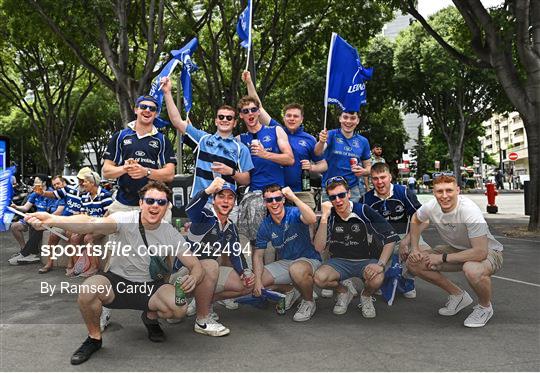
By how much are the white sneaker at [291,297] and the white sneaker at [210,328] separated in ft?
2.78

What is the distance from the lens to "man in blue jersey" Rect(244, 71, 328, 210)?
5.37 m

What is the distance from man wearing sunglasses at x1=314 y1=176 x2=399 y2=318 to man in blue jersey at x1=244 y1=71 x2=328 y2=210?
59 cm

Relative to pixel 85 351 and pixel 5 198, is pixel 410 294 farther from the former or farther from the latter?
pixel 5 198

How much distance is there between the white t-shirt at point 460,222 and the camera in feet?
14.5

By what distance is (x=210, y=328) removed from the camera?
4.36 m

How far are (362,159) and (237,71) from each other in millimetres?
11280

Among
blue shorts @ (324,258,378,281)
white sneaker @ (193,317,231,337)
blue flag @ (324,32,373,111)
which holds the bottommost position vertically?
white sneaker @ (193,317,231,337)

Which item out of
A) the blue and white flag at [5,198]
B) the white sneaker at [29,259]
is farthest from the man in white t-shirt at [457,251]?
the white sneaker at [29,259]

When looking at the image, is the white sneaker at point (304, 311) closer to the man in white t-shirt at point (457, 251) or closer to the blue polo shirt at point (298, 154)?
the man in white t-shirt at point (457, 251)

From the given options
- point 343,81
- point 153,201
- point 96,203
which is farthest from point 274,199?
point 96,203

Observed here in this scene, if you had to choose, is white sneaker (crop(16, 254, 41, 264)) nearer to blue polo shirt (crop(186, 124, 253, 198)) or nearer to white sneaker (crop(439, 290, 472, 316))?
blue polo shirt (crop(186, 124, 253, 198))

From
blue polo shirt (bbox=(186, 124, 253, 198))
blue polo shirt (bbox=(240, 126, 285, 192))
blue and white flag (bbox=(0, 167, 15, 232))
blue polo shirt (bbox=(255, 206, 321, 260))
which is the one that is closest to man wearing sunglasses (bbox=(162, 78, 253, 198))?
blue polo shirt (bbox=(186, 124, 253, 198))

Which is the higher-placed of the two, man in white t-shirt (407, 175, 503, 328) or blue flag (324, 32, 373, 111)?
blue flag (324, 32, 373, 111)

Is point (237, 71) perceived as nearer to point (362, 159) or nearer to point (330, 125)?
point (362, 159)
